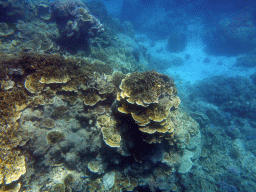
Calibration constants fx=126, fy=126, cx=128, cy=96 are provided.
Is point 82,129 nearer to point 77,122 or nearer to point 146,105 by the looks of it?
point 77,122

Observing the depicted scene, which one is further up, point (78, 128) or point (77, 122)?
point (77, 122)

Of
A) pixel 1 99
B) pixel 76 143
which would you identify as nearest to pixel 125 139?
pixel 76 143

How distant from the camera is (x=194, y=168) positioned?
8.11 metres

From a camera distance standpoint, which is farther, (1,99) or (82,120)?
(82,120)

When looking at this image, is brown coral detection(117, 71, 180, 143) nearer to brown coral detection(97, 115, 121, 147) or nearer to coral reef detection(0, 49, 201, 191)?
coral reef detection(0, 49, 201, 191)

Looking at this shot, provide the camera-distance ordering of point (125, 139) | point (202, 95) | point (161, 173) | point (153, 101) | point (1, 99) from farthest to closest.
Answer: point (202, 95), point (161, 173), point (125, 139), point (153, 101), point (1, 99)

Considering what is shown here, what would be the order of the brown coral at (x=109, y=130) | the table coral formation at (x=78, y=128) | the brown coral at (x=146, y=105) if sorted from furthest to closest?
1. the brown coral at (x=109, y=130)
2. the brown coral at (x=146, y=105)
3. the table coral formation at (x=78, y=128)

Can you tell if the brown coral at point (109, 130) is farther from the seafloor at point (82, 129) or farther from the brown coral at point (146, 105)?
the brown coral at point (146, 105)

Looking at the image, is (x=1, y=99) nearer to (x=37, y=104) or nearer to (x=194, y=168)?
(x=37, y=104)

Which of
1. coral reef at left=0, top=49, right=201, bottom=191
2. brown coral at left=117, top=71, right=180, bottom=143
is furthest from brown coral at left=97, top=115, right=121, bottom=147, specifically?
brown coral at left=117, top=71, right=180, bottom=143

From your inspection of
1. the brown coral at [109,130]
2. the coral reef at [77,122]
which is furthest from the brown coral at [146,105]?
the brown coral at [109,130]

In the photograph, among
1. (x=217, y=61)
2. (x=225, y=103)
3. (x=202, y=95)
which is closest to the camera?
(x=225, y=103)

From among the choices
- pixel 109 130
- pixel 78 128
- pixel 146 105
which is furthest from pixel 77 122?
pixel 146 105

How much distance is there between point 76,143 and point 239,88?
18.6 m
